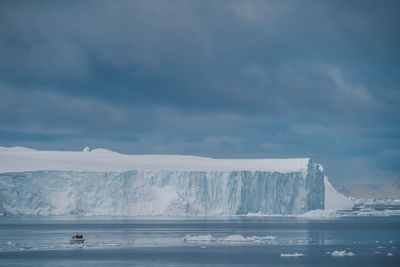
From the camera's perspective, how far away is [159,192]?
49.5 metres

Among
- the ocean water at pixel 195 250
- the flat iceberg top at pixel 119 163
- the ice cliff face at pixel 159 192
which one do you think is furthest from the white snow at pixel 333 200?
the ocean water at pixel 195 250

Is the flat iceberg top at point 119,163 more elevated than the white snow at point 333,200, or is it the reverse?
the flat iceberg top at point 119,163

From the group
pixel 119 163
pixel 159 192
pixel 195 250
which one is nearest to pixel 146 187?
pixel 159 192

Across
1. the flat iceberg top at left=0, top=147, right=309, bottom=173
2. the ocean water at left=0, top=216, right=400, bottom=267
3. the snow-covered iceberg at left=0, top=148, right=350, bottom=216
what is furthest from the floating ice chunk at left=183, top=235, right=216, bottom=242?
the flat iceberg top at left=0, top=147, right=309, bottom=173

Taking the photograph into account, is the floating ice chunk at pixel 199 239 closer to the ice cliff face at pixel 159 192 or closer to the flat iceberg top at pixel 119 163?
the ice cliff face at pixel 159 192

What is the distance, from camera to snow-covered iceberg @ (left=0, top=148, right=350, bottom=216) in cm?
4616

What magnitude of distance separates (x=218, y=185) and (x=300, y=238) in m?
20.0

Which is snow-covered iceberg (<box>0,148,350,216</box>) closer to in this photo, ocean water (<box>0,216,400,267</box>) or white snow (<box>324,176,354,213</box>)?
ocean water (<box>0,216,400,267</box>)

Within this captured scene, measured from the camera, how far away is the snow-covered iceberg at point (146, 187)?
46156mm

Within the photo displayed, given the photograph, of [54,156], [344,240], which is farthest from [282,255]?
[54,156]

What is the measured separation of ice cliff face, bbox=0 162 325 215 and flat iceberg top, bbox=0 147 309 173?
4.23 ft

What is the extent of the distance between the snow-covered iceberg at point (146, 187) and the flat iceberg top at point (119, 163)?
69mm

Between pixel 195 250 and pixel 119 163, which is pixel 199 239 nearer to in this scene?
pixel 195 250

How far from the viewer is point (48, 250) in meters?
24.5
